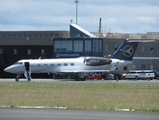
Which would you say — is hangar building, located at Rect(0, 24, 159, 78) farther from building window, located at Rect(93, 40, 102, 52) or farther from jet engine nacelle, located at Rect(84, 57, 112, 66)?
jet engine nacelle, located at Rect(84, 57, 112, 66)

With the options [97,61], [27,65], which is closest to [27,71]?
[27,65]

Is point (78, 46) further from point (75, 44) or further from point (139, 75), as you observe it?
point (139, 75)

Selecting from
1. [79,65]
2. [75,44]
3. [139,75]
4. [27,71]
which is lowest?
[139,75]

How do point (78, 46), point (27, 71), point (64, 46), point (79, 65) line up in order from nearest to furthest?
1. point (27, 71)
2. point (79, 65)
3. point (78, 46)
4. point (64, 46)

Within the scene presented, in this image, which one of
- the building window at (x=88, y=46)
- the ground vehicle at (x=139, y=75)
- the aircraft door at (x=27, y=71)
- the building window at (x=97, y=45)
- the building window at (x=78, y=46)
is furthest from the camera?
the building window at (x=78, y=46)

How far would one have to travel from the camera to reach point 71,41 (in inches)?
2955

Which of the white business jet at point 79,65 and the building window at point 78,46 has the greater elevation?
the building window at point 78,46

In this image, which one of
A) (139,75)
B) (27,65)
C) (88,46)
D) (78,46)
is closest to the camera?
(27,65)

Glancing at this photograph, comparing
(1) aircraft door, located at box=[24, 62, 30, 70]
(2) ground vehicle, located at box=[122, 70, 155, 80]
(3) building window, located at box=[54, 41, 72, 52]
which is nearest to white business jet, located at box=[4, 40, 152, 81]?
(1) aircraft door, located at box=[24, 62, 30, 70]

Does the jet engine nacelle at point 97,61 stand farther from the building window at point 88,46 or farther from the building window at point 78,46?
the building window at point 78,46

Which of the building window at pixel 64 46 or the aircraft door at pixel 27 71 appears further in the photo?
the building window at pixel 64 46

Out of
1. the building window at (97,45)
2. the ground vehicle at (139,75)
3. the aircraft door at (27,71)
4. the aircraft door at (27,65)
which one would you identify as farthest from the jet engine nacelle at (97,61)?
the building window at (97,45)

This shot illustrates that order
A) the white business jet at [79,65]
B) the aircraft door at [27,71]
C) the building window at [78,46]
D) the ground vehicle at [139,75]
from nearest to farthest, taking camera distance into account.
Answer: the aircraft door at [27,71] < the white business jet at [79,65] < the ground vehicle at [139,75] < the building window at [78,46]

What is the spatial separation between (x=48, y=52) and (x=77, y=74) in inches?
1049
